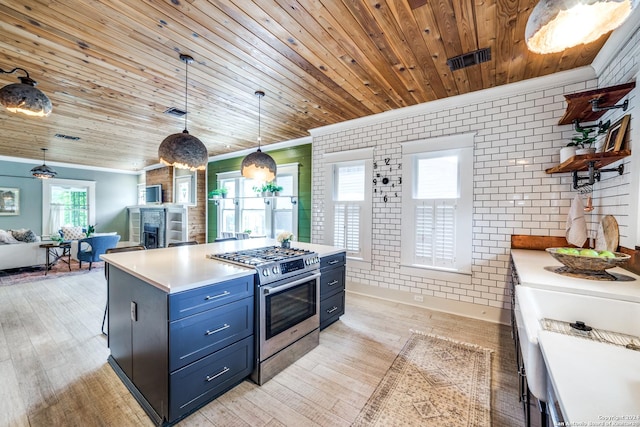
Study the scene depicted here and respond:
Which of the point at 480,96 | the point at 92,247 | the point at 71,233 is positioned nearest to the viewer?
the point at 480,96

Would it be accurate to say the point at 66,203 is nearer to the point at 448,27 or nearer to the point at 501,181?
the point at 448,27

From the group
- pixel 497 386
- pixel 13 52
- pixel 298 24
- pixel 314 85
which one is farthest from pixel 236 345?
pixel 13 52

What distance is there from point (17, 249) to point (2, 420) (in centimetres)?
562

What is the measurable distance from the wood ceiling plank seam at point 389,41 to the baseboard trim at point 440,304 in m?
2.71

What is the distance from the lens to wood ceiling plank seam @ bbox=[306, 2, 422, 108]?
1.94 m

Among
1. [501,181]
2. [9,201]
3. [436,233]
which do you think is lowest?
[436,233]

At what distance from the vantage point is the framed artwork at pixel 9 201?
6984mm

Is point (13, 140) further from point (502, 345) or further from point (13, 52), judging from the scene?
point (502, 345)

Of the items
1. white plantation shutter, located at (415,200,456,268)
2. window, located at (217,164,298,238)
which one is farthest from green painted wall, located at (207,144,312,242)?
white plantation shutter, located at (415,200,456,268)

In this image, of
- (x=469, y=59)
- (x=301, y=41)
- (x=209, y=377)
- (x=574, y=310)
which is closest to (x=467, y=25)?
(x=469, y=59)

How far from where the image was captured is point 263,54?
2398 mm

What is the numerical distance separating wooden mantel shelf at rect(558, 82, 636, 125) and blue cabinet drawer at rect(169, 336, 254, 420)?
327 centimetres

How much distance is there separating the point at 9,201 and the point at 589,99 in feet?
38.4

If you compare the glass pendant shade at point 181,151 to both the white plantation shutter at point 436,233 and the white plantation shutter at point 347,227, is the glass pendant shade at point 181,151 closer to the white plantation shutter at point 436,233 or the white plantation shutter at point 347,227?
the white plantation shutter at point 347,227
